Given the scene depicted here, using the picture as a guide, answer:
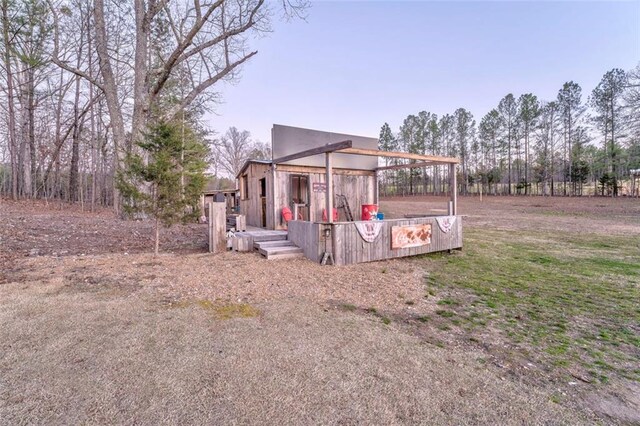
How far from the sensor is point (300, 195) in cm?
1004

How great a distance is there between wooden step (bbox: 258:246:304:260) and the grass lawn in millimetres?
2951

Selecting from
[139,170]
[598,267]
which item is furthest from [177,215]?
[598,267]

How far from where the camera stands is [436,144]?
139 ft

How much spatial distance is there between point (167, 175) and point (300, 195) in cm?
513

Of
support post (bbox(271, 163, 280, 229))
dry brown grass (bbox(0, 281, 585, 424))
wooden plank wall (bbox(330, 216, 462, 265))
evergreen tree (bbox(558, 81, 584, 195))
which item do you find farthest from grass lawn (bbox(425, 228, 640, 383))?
evergreen tree (bbox(558, 81, 584, 195))

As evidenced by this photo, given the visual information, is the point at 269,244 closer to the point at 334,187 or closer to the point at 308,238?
the point at 308,238

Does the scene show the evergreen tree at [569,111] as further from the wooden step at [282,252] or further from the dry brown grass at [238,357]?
the dry brown grass at [238,357]

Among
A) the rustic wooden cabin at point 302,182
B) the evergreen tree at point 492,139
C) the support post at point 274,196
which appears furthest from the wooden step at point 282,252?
the evergreen tree at point 492,139

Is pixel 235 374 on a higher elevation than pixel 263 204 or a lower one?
lower

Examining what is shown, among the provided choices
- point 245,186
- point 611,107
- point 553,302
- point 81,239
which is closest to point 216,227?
point 81,239

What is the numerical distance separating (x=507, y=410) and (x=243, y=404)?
1.86m

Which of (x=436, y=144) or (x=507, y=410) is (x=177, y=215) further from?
(x=436, y=144)

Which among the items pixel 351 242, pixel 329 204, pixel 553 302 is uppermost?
pixel 329 204

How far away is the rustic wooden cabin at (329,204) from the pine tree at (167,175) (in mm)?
2067
